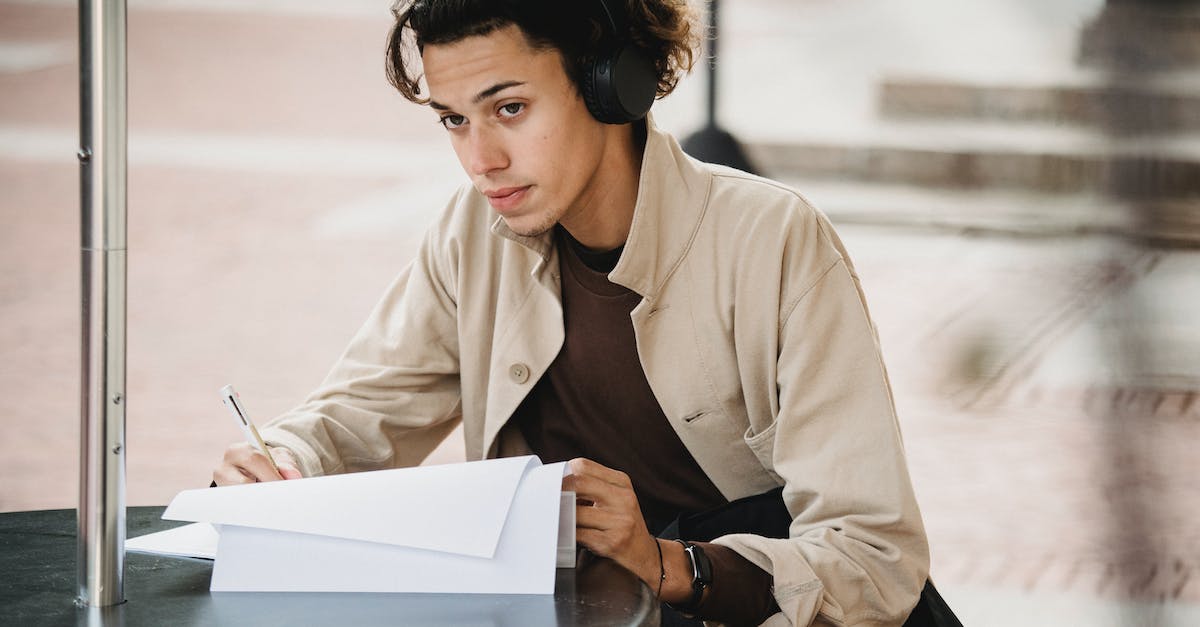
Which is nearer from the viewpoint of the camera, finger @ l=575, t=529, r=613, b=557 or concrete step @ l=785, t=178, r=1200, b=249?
finger @ l=575, t=529, r=613, b=557

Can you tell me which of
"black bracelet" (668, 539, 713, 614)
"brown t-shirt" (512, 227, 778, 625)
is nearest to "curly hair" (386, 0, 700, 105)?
"brown t-shirt" (512, 227, 778, 625)

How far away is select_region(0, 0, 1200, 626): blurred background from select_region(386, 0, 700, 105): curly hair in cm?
196

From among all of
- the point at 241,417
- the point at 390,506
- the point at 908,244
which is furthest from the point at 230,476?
the point at 908,244

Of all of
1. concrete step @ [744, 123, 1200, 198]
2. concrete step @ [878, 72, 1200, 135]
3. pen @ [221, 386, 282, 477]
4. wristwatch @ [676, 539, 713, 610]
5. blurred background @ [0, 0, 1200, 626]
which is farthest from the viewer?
concrete step @ [744, 123, 1200, 198]

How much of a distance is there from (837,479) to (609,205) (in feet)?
1.58

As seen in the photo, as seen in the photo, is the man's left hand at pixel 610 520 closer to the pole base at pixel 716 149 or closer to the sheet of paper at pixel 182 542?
the sheet of paper at pixel 182 542

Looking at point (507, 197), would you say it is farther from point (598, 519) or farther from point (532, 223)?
point (598, 519)

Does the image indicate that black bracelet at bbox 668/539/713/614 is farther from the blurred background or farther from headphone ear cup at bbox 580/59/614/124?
the blurred background

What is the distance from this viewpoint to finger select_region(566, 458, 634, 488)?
1.28 meters

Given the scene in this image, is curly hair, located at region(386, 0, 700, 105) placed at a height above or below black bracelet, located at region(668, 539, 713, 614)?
above

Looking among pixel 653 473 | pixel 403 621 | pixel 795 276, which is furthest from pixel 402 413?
pixel 403 621

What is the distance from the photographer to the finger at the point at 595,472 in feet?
4.21

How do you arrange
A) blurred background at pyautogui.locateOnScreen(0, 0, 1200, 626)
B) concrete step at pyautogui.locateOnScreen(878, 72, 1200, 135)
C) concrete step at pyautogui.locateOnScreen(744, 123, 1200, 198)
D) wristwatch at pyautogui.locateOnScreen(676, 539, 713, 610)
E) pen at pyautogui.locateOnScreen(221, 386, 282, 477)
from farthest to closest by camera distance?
concrete step at pyautogui.locateOnScreen(744, 123, 1200, 198) < concrete step at pyautogui.locateOnScreen(878, 72, 1200, 135) < blurred background at pyautogui.locateOnScreen(0, 0, 1200, 626) < wristwatch at pyautogui.locateOnScreen(676, 539, 713, 610) < pen at pyautogui.locateOnScreen(221, 386, 282, 477)

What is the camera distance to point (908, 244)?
6.15 m
